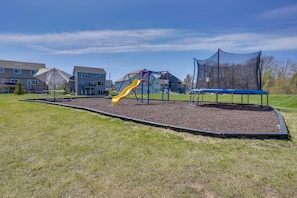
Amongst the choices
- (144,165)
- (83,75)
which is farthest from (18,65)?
(144,165)

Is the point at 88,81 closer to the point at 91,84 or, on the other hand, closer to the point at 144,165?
the point at 91,84

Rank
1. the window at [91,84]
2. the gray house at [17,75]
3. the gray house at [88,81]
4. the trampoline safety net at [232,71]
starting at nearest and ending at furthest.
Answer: the trampoline safety net at [232,71], the gray house at [17,75], the gray house at [88,81], the window at [91,84]

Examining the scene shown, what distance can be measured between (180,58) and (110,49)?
10.3m

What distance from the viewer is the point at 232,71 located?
31.4ft

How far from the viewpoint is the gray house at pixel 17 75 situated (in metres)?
36.1

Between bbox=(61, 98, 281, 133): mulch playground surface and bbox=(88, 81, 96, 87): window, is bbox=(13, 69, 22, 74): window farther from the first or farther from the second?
bbox=(61, 98, 281, 133): mulch playground surface

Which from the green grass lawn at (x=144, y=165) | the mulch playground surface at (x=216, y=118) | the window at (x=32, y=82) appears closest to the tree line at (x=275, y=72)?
the mulch playground surface at (x=216, y=118)

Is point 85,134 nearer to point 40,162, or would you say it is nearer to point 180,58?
point 40,162

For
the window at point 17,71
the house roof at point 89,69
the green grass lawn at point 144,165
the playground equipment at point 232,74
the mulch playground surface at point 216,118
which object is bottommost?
the green grass lawn at point 144,165

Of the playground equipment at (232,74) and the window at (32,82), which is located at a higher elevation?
the window at (32,82)

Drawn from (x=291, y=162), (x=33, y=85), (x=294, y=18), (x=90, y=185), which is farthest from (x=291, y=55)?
(x=33, y=85)

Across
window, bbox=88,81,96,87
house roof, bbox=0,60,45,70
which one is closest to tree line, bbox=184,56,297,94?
window, bbox=88,81,96,87

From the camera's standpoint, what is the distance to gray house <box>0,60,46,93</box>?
118 ft

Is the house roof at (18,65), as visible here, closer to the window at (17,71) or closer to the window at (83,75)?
the window at (17,71)
